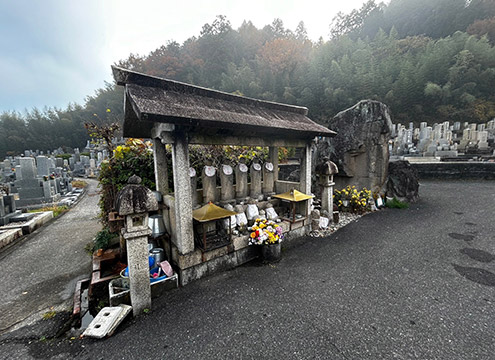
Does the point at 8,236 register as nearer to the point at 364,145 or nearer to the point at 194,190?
the point at 194,190

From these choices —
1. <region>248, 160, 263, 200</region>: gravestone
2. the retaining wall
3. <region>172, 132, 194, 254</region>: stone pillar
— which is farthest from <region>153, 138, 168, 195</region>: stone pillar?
the retaining wall

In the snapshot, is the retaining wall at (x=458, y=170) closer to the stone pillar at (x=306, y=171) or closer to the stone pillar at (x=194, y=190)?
the stone pillar at (x=306, y=171)

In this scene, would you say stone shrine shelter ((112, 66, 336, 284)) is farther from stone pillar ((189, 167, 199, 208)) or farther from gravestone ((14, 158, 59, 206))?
gravestone ((14, 158, 59, 206))

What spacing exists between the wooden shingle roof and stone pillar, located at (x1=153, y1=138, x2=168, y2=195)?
504mm

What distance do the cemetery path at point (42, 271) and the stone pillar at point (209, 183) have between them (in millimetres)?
2902

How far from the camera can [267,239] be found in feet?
14.0

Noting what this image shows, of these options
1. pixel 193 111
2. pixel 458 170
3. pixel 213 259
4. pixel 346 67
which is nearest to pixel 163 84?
pixel 193 111

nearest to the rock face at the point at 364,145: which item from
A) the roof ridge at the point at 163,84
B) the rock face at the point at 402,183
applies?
the rock face at the point at 402,183

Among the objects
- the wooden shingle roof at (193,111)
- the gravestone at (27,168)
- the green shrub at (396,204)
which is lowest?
the green shrub at (396,204)

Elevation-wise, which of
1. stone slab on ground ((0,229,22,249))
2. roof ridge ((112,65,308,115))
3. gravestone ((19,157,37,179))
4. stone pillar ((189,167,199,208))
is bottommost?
stone slab on ground ((0,229,22,249))

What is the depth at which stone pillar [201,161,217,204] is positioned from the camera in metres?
4.61

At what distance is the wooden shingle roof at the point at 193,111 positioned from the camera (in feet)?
10.2

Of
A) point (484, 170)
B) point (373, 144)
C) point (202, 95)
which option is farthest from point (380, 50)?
point (202, 95)

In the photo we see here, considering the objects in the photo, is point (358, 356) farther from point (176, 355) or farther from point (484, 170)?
point (484, 170)
